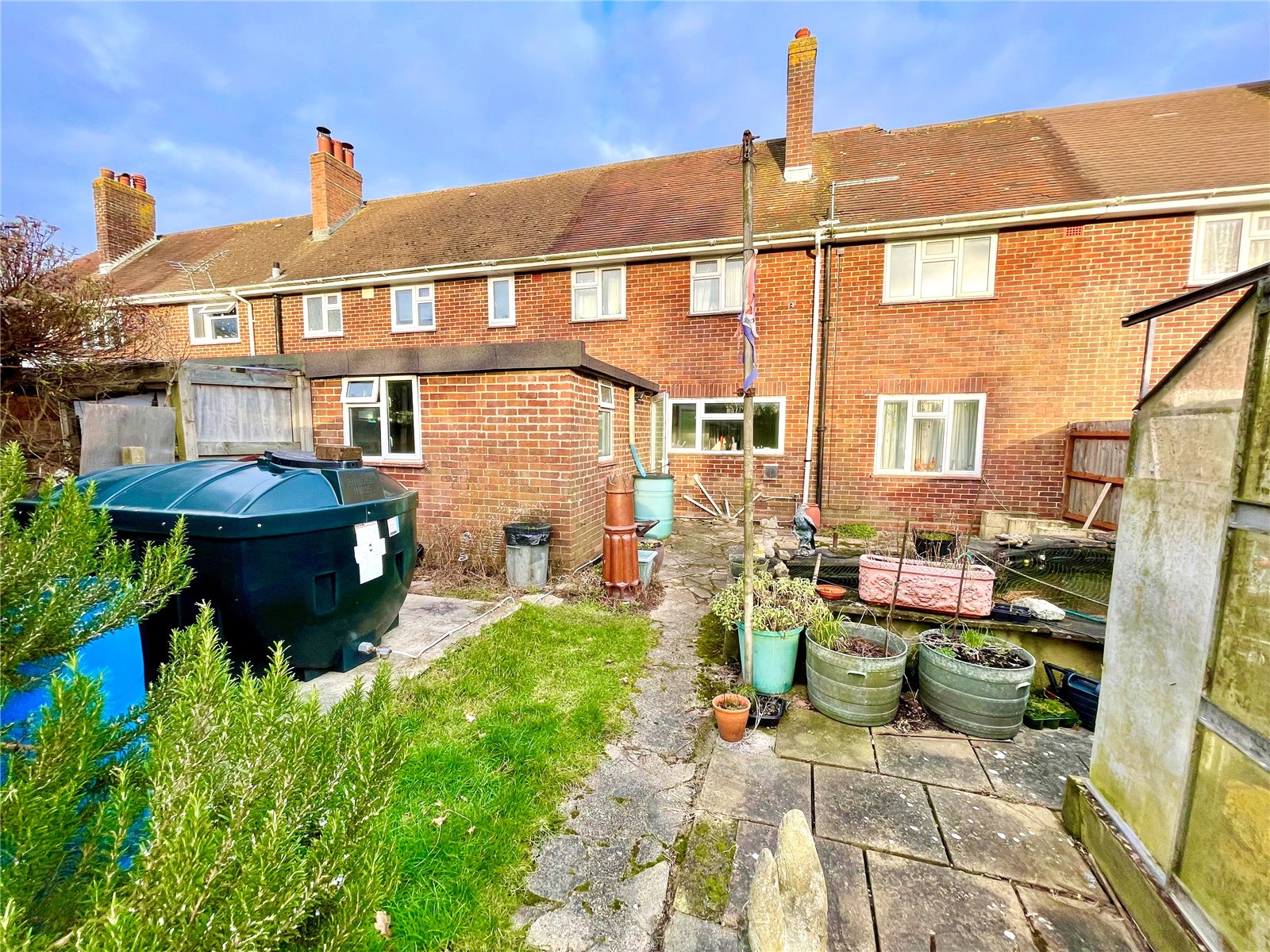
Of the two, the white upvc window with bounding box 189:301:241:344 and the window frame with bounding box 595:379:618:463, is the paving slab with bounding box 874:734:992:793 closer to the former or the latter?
the window frame with bounding box 595:379:618:463

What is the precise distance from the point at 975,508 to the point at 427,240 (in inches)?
533

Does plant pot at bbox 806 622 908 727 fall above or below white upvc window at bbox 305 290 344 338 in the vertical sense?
below

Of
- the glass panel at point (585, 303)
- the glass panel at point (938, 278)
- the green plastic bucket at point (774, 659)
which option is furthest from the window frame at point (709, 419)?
the green plastic bucket at point (774, 659)

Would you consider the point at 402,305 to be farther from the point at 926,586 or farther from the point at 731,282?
the point at 926,586

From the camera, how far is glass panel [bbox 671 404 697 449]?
32.8 ft

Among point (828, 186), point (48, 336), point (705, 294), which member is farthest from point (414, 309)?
point (828, 186)

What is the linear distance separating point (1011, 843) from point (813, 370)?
7.98m

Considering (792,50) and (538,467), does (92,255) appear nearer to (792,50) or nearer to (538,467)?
(538,467)

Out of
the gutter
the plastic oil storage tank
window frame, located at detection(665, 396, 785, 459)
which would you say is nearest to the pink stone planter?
the plastic oil storage tank

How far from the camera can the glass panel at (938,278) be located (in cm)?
864

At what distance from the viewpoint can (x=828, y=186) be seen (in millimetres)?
10148

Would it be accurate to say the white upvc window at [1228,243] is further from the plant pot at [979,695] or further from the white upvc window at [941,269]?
the plant pot at [979,695]

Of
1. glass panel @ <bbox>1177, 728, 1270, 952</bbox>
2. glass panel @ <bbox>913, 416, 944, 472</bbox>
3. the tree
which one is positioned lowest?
glass panel @ <bbox>1177, 728, 1270, 952</bbox>

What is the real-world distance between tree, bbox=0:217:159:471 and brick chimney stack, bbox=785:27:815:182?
11.8m
